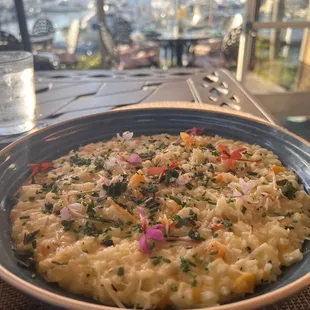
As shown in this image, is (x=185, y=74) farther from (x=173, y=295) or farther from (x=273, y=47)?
(x=273, y=47)

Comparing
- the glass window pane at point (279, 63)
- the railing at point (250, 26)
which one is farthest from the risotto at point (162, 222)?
the glass window pane at point (279, 63)

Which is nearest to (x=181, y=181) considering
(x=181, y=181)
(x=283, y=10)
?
(x=181, y=181)

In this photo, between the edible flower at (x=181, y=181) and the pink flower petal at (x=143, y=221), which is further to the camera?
the edible flower at (x=181, y=181)

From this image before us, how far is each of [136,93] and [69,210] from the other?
1330 millimetres

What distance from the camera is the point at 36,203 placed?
4.47 ft

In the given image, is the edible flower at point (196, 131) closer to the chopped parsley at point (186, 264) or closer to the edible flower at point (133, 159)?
the edible flower at point (133, 159)

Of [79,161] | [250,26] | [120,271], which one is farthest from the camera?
[250,26]

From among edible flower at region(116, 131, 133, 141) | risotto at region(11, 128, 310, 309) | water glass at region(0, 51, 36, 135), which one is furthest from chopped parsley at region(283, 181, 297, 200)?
water glass at region(0, 51, 36, 135)

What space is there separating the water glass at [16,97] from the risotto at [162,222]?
0.46 m

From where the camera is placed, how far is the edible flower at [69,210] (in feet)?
4.12

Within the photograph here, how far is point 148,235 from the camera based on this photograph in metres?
1.14

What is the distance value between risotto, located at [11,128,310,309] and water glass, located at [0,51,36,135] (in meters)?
0.46

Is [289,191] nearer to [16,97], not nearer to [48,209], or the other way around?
[48,209]

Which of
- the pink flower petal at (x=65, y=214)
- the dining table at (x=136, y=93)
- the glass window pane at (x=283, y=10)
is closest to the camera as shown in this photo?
the pink flower petal at (x=65, y=214)
